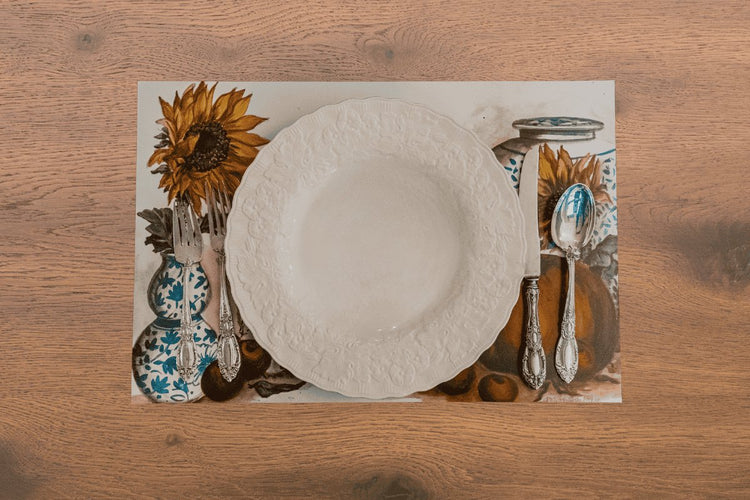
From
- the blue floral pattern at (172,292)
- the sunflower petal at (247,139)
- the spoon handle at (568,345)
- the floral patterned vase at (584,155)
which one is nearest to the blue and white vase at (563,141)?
the floral patterned vase at (584,155)

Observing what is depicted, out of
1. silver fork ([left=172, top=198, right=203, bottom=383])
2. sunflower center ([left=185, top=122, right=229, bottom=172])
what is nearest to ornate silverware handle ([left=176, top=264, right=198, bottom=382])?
silver fork ([left=172, top=198, right=203, bottom=383])

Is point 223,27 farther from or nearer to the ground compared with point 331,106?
farther from the ground

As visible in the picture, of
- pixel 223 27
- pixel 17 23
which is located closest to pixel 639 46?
pixel 223 27

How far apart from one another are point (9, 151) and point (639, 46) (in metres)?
0.80

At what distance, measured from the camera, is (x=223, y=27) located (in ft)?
2.30

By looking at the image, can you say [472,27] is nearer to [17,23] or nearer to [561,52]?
[561,52]

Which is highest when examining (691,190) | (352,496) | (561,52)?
(561,52)

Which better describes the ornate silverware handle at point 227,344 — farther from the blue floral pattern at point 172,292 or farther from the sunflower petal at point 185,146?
the sunflower petal at point 185,146

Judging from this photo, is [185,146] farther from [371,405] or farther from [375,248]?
[371,405]

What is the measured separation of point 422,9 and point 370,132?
185 mm

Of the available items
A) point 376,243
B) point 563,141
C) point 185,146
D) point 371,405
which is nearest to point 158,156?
point 185,146

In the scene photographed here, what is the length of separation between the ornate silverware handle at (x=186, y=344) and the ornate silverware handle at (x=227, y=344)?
0.11 feet

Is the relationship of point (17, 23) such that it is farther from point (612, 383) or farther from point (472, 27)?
point (612, 383)

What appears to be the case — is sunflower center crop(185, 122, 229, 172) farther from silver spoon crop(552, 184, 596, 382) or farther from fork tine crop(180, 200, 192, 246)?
silver spoon crop(552, 184, 596, 382)
